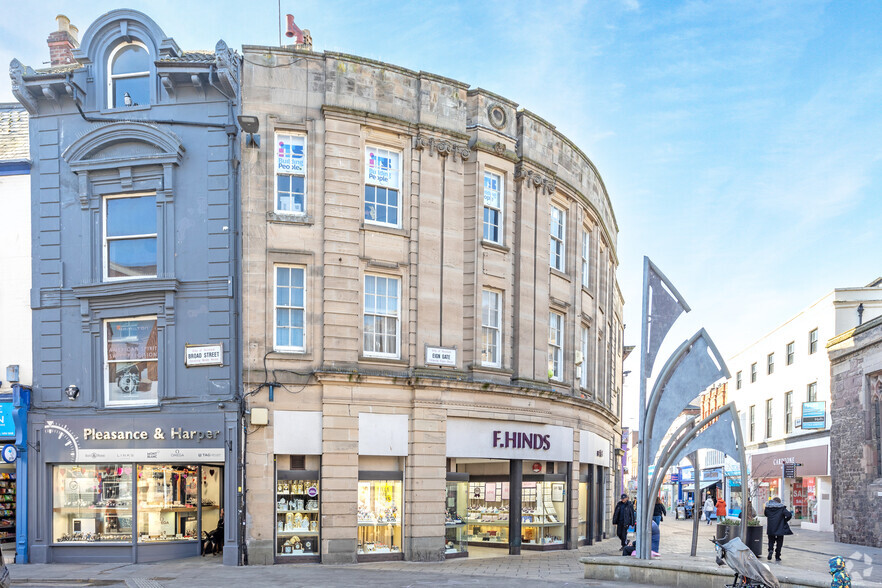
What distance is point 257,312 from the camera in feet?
64.7

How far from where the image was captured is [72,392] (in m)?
19.8

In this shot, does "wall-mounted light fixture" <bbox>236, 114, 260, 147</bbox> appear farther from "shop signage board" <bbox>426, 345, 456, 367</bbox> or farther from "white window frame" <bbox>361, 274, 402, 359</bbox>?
"shop signage board" <bbox>426, 345, 456, 367</bbox>

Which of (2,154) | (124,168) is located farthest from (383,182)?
(2,154)

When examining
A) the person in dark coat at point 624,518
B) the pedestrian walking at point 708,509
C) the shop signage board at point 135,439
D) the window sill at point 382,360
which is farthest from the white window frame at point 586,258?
the pedestrian walking at point 708,509

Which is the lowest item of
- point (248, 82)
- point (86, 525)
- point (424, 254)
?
point (86, 525)

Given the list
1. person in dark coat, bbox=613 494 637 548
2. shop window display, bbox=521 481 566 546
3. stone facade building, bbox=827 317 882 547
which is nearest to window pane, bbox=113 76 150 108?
shop window display, bbox=521 481 566 546

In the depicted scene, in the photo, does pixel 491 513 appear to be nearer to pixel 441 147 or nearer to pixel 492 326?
pixel 492 326

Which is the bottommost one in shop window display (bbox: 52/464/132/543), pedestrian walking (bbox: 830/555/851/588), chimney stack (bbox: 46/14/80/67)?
shop window display (bbox: 52/464/132/543)

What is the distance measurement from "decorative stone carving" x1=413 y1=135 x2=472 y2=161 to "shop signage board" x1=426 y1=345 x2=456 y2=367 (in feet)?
17.8

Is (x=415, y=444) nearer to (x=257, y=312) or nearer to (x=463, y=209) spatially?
(x=257, y=312)

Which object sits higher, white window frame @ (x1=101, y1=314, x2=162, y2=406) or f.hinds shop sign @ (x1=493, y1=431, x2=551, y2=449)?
white window frame @ (x1=101, y1=314, x2=162, y2=406)

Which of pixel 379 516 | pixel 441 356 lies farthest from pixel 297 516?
pixel 441 356

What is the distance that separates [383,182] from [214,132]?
4539 millimetres

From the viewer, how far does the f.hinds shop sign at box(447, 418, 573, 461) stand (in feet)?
70.9
